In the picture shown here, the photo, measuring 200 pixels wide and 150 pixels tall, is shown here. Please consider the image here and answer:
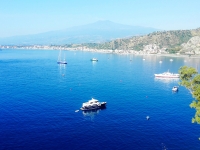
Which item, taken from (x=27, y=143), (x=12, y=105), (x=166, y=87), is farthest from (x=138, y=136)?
(x=166, y=87)

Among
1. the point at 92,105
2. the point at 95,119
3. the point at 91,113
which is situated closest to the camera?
the point at 95,119

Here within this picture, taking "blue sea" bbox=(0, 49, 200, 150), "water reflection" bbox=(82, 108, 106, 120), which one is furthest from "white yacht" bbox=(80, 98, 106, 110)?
"blue sea" bbox=(0, 49, 200, 150)

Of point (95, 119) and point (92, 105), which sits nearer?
point (95, 119)

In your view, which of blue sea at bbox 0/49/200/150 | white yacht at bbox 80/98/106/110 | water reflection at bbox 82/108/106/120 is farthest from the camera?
white yacht at bbox 80/98/106/110

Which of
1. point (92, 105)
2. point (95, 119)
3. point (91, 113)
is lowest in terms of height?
point (95, 119)

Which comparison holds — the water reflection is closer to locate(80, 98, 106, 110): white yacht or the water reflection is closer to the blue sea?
the blue sea

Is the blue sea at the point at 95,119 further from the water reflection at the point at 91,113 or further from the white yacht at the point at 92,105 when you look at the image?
the white yacht at the point at 92,105


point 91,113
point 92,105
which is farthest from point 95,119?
point 92,105

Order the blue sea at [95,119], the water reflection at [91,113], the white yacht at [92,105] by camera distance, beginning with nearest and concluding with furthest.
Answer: the blue sea at [95,119], the water reflection at [91,113], the white yacht at [92,105]

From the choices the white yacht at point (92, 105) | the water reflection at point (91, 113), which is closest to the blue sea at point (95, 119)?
the water reflection at point (91, 113)

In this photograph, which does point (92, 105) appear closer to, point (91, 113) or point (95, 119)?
point (91, 113)

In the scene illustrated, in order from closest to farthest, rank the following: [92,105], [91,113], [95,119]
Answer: [95,119]
[91,113]
[92,105]

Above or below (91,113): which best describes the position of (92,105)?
above
